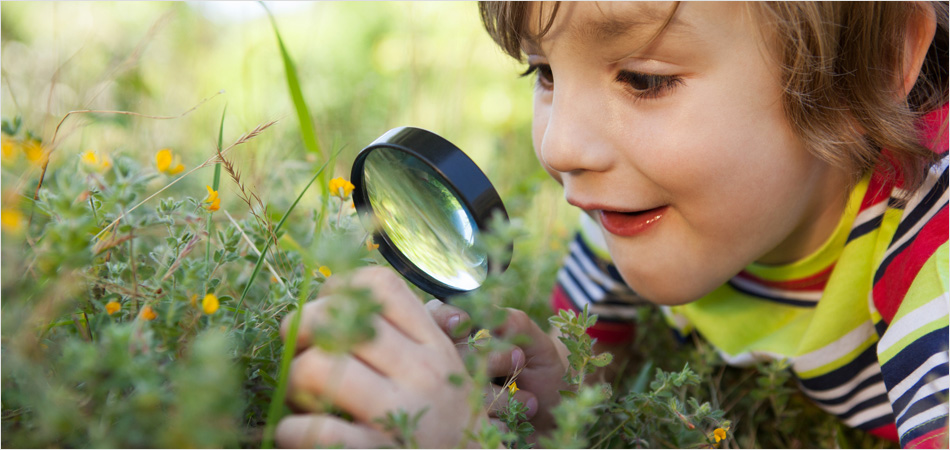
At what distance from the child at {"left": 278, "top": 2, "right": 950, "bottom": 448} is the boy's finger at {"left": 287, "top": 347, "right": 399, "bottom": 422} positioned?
0.17 m

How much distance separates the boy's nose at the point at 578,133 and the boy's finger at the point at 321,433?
72 cm

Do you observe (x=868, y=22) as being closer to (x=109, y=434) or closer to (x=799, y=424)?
(x=799, y=424)

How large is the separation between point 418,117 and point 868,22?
2.19m

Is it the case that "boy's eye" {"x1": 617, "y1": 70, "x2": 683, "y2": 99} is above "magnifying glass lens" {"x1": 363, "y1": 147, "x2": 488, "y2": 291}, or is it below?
above

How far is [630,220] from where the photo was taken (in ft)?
5.42

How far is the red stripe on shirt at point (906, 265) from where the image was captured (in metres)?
1.50

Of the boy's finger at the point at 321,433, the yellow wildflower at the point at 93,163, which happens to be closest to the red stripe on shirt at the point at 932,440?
the boy's finger at the point at 321,433

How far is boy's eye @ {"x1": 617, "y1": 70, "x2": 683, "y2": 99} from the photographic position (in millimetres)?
1436

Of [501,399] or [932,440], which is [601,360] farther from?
[932,440]

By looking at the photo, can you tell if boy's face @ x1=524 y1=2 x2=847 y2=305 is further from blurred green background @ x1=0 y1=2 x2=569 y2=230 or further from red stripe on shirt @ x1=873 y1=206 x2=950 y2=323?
blurred green background @ x1=0 y1=2 x2=569 y2=230

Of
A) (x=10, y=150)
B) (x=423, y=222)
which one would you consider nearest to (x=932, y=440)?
(x=423, y=222)

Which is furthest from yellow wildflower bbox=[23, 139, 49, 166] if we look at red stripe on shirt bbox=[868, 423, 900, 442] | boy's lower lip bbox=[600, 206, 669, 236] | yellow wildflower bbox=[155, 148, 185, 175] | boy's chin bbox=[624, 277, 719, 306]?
red stripe on shirt bbox=[868, 423, 900, 442]

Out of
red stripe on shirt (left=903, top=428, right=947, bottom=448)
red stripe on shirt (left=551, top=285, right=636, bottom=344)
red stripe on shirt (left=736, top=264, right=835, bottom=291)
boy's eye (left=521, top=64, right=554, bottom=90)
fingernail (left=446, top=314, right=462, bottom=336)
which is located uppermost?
boy's eye (left=521, top=64, right=554, bottom=90)

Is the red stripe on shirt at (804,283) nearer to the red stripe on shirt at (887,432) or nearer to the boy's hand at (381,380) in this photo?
the red stripe on shirt at (887,432)
